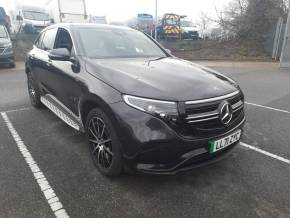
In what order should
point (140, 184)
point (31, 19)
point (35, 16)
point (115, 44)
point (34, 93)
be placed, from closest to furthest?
point (140, 184) < point (115, 44) < point (34, 93) < point (31, 19) < point (35, 16)

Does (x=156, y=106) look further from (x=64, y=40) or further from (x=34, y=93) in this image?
(x=34, y=93)

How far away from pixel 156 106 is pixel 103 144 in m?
0.82

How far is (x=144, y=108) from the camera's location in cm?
240

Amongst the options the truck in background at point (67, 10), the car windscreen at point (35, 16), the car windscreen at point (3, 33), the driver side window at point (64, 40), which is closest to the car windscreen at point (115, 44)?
the driver side window at point (64, 40)

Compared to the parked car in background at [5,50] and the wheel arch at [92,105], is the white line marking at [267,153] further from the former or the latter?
the parked car in background at [5,50]

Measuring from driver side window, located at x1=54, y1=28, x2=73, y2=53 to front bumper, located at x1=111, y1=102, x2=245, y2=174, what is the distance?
1621 mm

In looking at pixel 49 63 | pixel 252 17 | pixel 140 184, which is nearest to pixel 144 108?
pixel 140 184

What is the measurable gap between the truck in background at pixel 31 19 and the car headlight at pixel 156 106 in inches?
755

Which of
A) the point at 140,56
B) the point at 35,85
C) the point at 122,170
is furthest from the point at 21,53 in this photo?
the point at 122,170

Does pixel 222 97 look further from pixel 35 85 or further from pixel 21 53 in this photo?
pixel 21 53

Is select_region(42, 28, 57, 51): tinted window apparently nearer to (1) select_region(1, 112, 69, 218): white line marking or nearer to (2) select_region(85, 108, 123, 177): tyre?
(1) select_region(1, 112, 69, 218): white line marking

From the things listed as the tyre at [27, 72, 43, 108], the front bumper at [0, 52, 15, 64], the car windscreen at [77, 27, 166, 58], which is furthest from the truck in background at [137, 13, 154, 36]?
the car windscreen at [77, 27, 166, 58]

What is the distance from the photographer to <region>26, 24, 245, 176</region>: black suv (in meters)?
2.37

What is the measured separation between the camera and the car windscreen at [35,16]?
19.7 m
